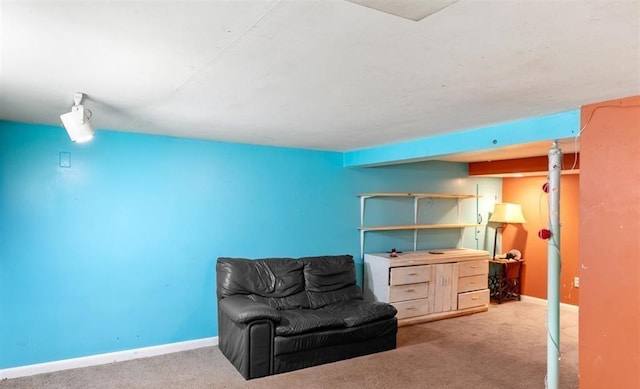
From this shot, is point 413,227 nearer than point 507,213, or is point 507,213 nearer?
point 413,227

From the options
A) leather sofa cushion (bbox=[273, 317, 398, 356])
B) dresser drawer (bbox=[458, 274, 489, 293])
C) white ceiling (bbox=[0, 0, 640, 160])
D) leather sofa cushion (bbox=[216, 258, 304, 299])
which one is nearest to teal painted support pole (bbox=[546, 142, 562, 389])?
white ceiling (bbox=[0, 0, 640, 160])

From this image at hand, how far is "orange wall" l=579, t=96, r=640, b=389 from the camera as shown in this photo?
229 centimetres

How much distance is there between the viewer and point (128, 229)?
375cm

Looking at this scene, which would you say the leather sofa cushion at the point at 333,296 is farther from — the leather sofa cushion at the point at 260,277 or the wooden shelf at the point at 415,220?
the wooden shelf at the point at 415,220

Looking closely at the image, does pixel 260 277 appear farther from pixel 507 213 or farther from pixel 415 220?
pixel 507 213

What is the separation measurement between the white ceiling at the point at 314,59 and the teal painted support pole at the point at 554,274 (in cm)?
44

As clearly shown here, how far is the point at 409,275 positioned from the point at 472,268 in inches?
45.1

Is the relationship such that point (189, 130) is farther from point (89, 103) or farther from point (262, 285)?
point (262, 285)

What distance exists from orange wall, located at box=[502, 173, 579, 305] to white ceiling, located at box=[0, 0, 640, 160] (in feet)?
11.4

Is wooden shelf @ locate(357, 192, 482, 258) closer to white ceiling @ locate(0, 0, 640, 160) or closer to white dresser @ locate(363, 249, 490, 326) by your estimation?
white dresser @ locate(363, 249, 490, 326)

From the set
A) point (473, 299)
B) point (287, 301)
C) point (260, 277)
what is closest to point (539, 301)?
point (473, 299)

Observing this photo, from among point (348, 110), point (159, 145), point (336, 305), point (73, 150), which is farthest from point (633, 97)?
point (73, 150)

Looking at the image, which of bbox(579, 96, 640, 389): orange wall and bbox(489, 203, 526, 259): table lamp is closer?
bbox(579, 96, 640, 389): orange wall

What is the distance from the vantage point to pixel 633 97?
7.59 feet
